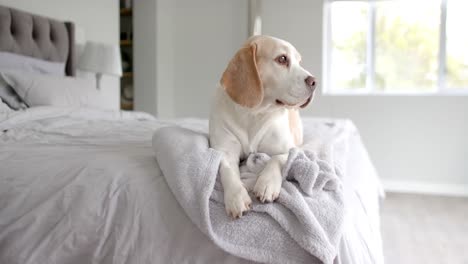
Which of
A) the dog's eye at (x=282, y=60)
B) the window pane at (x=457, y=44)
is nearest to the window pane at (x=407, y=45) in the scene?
the window pane at (x=457, y=44)

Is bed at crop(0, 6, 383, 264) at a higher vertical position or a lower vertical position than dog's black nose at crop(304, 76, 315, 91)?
lower

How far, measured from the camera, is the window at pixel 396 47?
369 cm

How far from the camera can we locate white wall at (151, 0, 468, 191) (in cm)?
362

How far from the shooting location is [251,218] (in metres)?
0.84

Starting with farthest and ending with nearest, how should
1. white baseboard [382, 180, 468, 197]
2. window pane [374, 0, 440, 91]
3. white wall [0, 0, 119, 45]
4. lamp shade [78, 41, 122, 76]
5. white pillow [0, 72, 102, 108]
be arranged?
window pane [374, 0, 440, 91], white baseboard [382, 180, 468, 197], lamp shade [78, 41, 122, 76], white wall [0, 0, 119, 45], white pillow [0, 72, 102, 108]

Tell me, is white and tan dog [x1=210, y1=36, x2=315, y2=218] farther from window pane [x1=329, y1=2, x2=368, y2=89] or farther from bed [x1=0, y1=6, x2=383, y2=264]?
window pane [x1=329, y1=2, x2=368, y2=89]

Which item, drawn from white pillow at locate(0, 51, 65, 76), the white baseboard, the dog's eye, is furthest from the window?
the dog's eye

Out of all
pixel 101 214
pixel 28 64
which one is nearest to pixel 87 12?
pixel 28 64

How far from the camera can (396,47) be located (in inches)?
154

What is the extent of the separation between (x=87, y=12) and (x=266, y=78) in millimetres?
2702

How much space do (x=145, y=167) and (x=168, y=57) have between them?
11.4 ft

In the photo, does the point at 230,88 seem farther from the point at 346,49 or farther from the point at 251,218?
the point at 346,49

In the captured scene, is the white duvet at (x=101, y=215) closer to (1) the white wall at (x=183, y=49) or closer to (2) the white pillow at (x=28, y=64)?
(2) the white pillow at (x=28, y=64)

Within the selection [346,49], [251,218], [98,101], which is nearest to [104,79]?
[98,101]
